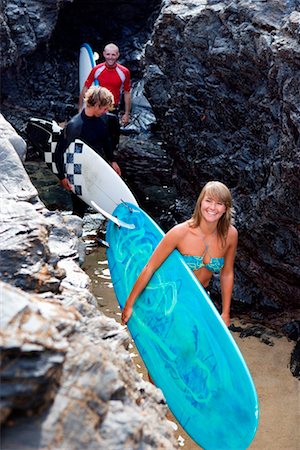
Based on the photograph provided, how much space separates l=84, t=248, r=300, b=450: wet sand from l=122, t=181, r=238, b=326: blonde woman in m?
0.73

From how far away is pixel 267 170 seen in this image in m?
4.79

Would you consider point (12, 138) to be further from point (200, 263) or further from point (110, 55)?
point (110, 55)

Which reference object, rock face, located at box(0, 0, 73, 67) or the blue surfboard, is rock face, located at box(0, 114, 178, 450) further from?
rock face, located at box(0, 0, 73, 67)

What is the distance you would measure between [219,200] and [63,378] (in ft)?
5.92

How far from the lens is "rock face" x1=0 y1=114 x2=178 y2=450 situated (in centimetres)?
160

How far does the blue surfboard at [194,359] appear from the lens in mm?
2895

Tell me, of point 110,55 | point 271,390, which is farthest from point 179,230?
point 110,55

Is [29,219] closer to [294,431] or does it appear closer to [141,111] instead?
[294,431]

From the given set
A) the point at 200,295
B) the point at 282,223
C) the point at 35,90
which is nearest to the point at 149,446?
the point at 200,295

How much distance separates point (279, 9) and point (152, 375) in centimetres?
305

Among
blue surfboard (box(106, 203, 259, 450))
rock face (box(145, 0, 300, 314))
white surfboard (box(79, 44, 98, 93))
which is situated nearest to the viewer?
blue surfboard (box(106, 203, 259, 450))

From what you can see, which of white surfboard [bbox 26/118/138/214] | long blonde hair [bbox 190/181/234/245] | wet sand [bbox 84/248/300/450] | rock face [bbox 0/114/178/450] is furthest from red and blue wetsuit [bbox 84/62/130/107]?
rock face [bbox 0/114/178/450]

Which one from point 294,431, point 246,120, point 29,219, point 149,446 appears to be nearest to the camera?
point 149,446

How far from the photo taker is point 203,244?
138 inches
